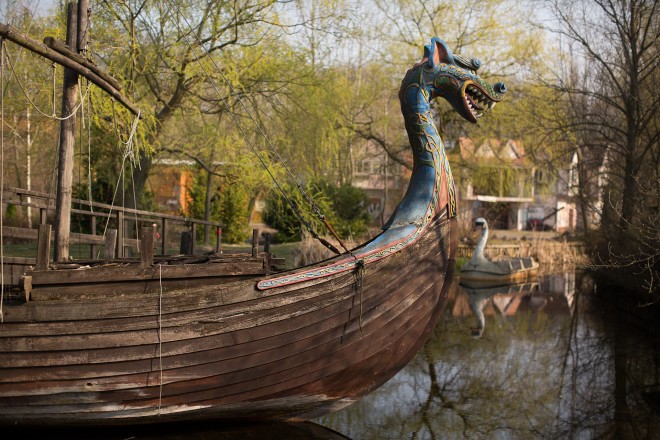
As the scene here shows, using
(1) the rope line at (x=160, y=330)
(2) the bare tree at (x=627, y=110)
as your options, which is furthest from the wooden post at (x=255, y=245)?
(2) the bare tree at (x=627, y=110)

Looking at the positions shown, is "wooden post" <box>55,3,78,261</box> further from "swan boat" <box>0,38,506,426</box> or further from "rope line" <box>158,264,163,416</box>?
"rope line" <box>158,264,163,416</box>

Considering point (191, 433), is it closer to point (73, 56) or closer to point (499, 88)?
point (73, 56)

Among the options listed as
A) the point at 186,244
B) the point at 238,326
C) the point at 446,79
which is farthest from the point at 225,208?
the point at 238,326

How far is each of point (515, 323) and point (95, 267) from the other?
900 cm

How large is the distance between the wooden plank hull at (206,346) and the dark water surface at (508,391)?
39 cm

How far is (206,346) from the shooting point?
5.75 metres

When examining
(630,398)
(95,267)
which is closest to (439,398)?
(630,398)

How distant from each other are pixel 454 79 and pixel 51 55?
3.45m

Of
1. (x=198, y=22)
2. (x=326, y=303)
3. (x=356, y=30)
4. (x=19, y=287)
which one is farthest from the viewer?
(x=356, y=30)

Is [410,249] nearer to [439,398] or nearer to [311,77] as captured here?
[439,398]

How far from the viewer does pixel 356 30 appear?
54.6ft

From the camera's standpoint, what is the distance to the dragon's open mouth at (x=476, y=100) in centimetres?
677

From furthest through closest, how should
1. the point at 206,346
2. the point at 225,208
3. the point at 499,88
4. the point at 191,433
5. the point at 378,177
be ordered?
the point at 378,177, the point at 225,208, the point at 499,88, the point at 191,433, the point at 206,346

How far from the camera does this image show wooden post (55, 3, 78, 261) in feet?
22.3
